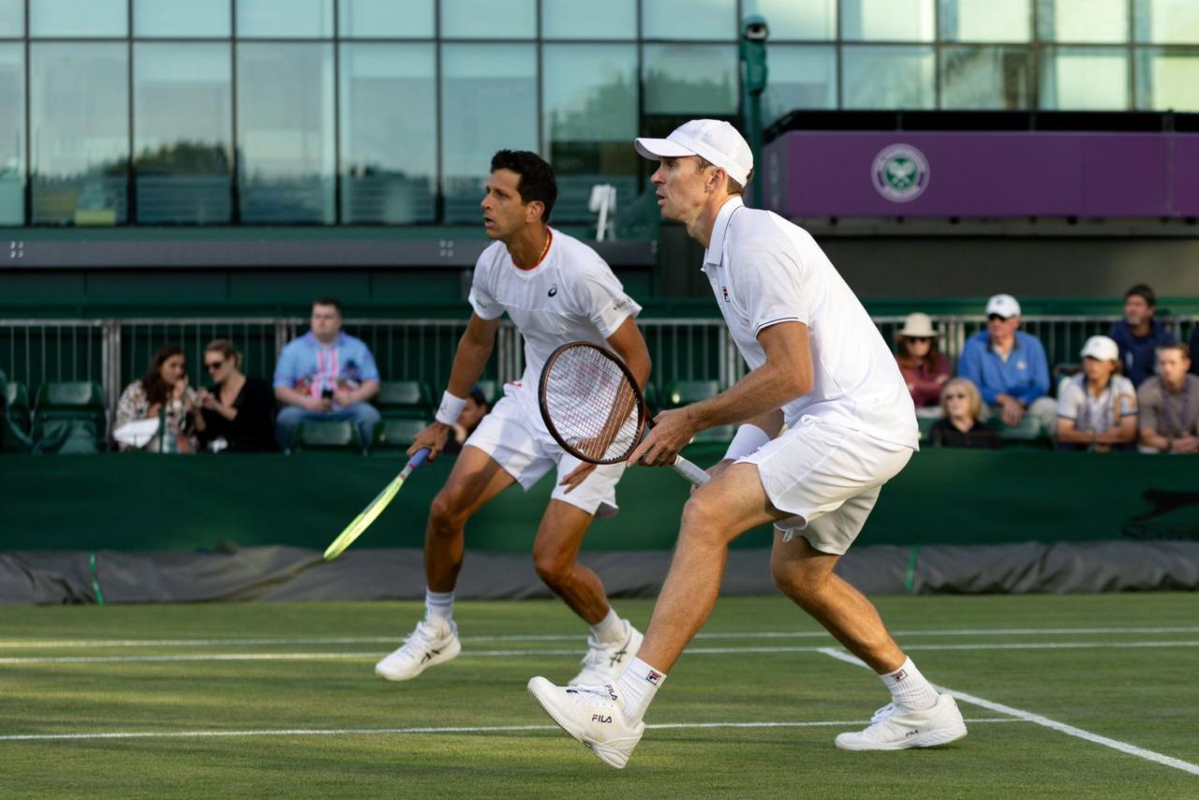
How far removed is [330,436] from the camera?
43.3 ft

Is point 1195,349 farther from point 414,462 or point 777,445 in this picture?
point 777,445

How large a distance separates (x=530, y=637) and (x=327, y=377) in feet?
14.7

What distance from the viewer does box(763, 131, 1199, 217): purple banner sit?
20.2 metres

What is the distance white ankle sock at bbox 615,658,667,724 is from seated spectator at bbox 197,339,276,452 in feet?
27.8

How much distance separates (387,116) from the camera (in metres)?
24.9

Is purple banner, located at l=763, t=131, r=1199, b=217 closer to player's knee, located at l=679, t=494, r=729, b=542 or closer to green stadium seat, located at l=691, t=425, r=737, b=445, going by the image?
green stadium seat, located at l=691, t=425, r=737, b=445

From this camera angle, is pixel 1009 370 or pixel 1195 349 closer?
pixel 1009 370

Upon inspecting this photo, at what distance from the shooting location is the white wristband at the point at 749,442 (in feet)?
18.6

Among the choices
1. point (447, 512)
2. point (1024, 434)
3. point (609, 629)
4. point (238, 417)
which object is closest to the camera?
point (447, 512)

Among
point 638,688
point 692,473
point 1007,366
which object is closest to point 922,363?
point 1007,366

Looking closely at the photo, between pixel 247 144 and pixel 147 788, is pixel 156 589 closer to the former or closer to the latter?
pixel 147 788

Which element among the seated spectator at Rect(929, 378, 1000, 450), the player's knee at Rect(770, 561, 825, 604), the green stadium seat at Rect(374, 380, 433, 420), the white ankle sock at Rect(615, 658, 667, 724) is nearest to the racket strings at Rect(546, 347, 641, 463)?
the player's knee at Rect(770, 561, 825, 604)

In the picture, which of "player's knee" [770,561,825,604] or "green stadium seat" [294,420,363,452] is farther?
"green stadium seat" [294,420,363,452]

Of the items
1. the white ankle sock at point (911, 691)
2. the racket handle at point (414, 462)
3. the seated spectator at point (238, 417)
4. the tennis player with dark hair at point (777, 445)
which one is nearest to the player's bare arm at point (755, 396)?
the tennis player with dark hair at point (777, 445)
